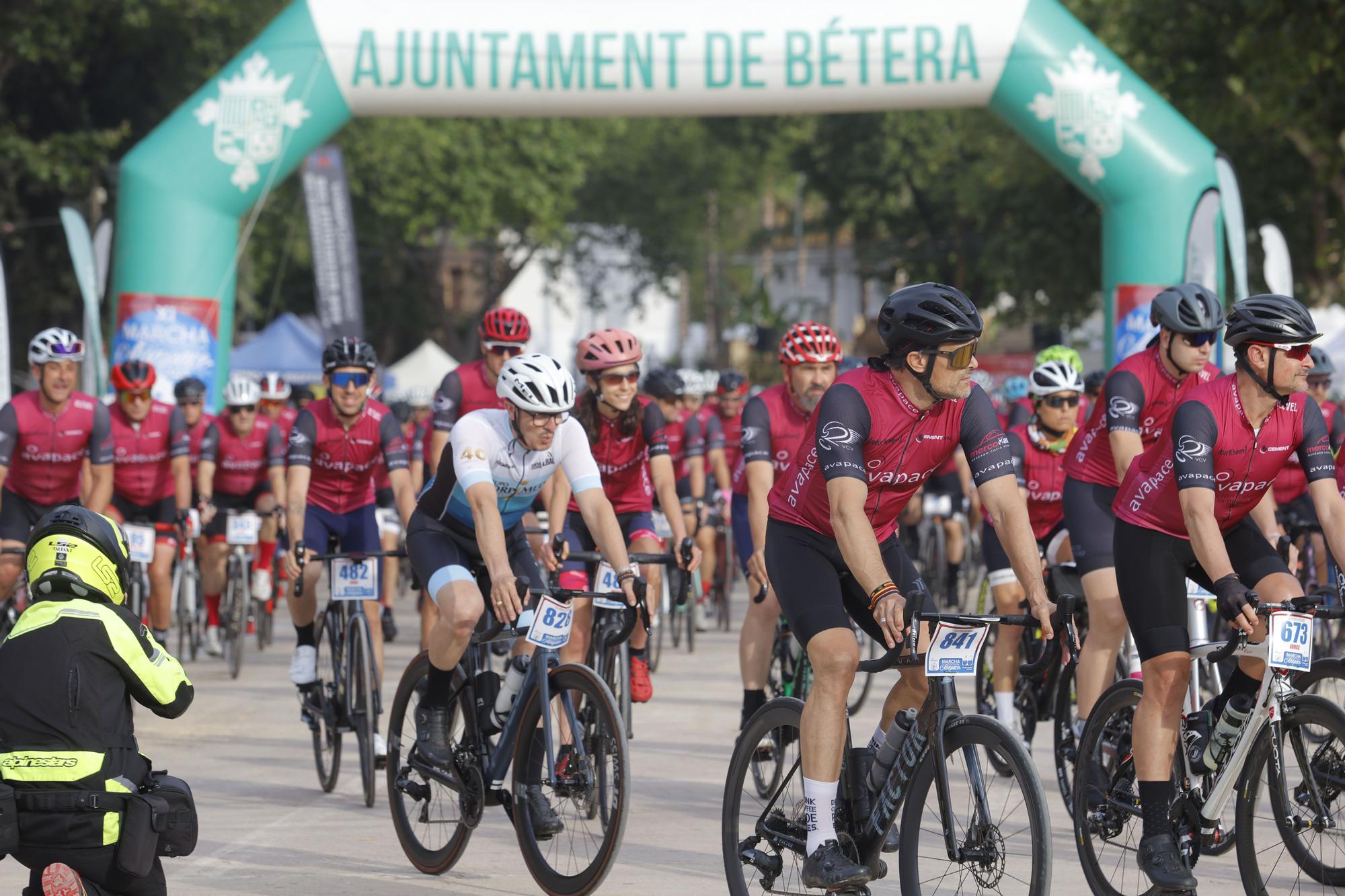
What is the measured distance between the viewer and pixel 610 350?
8.56m

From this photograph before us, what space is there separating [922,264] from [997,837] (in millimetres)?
42604

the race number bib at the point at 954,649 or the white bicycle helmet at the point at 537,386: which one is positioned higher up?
the white bicycle helmet at the point at 537,386

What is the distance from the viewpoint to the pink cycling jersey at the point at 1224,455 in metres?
5.79

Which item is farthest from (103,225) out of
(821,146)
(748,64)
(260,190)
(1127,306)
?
(821,146)

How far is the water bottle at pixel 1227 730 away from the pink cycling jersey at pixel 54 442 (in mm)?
7051

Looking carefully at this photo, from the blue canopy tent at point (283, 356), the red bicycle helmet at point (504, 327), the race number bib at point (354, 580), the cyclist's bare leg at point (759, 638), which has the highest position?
the blue canopy tent at point (283, 356)

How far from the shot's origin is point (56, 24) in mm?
28250

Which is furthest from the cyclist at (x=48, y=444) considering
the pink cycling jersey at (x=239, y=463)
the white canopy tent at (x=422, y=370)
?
the white canopy tent at (x=422, y=370)

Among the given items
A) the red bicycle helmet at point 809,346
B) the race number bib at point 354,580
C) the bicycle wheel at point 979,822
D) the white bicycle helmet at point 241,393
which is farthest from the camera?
the white bicycle helmet at point 241,393

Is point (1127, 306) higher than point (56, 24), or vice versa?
point (56, 24)

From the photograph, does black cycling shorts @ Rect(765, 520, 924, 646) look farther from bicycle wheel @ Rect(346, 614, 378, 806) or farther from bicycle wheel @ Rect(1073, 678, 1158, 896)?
bicycle wheel @ Rect(346, 614, 378, 806)

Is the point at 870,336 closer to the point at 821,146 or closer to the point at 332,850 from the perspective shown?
the point at 821,146

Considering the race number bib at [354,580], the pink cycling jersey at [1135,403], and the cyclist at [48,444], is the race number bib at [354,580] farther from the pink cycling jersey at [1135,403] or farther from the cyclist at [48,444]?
the pink cycling jersey at [1135,403]

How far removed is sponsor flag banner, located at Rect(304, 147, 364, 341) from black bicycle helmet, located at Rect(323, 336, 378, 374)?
622 inches
